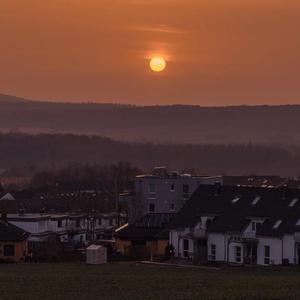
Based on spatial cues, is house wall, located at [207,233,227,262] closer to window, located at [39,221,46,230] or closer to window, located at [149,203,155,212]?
window, located at [39,221,46,230]

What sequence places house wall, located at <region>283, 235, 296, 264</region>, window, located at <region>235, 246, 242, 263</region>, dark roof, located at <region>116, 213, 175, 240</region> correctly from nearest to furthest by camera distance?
house wall, located at <region>283, 235, 296, 264</region>, window, located at <region>235, 246, 242, 263</region>, dark roof, located at <region>116, 213, 175, 240</region>

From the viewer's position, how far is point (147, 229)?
7100 cm

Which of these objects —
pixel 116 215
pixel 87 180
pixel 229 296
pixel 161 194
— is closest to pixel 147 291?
pixel 229 296

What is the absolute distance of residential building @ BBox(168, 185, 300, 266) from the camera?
2382 inches

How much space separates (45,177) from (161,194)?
68.6m

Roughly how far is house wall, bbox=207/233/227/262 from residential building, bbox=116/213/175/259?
9.95ft

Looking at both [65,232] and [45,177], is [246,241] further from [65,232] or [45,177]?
[45,177]

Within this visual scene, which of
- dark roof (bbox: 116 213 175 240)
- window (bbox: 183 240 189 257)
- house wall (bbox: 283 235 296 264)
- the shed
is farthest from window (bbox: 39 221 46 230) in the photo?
the shed

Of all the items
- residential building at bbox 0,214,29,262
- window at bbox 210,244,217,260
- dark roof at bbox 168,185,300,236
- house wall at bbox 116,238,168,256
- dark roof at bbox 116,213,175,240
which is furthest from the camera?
dark roof at bbox 116,213,175,240

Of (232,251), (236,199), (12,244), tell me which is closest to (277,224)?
(232,251)

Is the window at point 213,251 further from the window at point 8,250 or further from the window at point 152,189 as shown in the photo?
the window at point 152,189

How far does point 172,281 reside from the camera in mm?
35219

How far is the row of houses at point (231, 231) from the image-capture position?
199ft

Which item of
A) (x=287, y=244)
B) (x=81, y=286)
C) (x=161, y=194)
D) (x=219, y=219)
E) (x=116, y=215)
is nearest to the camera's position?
(x=81, y=286)
